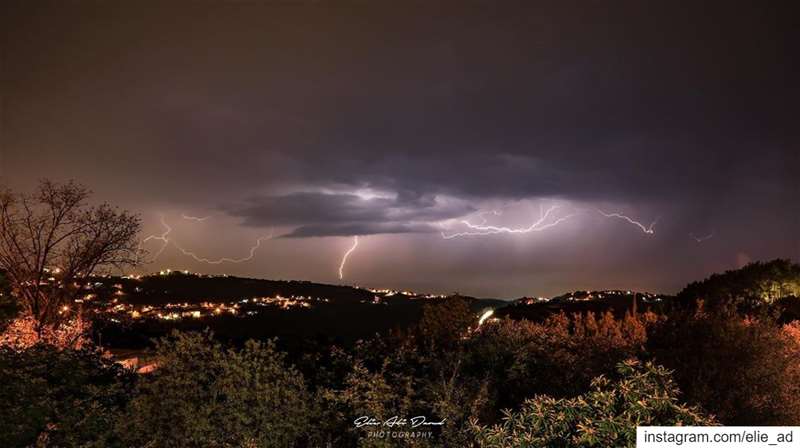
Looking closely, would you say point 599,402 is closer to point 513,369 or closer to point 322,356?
point 513,369

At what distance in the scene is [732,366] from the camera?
8.24m

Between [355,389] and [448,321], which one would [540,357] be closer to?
[448,321]

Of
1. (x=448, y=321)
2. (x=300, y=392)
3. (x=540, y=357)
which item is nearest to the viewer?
(x=300, y=392)

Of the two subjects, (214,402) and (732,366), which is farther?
(732,366)

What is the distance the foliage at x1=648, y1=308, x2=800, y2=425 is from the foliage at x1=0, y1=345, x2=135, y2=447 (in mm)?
7783

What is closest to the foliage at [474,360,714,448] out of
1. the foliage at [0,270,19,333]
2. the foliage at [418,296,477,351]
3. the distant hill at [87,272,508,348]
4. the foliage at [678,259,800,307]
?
the foliage at [418,296,477,351]

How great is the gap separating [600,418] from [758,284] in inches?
948

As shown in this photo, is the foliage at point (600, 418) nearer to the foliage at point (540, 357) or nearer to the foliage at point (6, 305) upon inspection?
the foliage at point (540, 357)

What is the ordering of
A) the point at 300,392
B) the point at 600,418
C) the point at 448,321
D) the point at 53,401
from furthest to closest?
the point at 448,321 → the point at 300,392 → the point at 53,401 → the point at 600,418

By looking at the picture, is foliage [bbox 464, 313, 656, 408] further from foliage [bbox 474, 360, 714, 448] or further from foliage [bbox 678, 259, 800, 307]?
A: foliage [bbox 678, 259, 800, 307]

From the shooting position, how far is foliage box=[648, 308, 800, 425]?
7.87 m

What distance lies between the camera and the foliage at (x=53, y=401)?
23.8 feet

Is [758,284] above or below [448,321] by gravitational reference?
above

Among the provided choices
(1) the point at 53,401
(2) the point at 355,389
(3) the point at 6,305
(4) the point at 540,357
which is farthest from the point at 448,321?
(3) the point at 6,305
